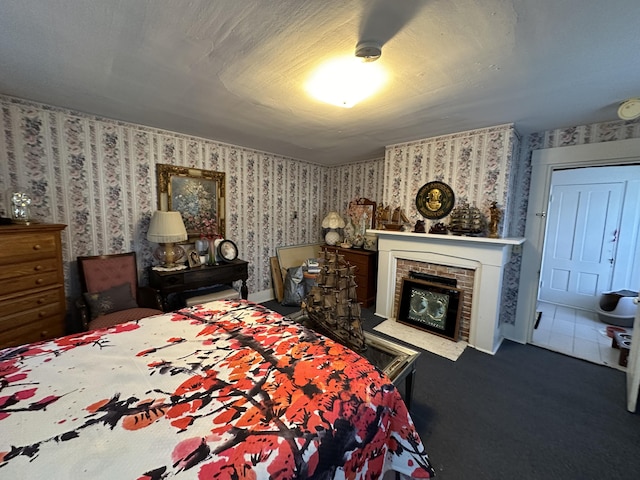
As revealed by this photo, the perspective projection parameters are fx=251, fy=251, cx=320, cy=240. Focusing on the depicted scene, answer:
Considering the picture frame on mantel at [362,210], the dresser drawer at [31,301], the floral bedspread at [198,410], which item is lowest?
the dresser drawer at [31,301]

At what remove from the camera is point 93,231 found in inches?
100

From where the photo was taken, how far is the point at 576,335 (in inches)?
121

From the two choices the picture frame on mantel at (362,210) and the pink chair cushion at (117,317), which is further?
the picture frame on mantel at (362,210)

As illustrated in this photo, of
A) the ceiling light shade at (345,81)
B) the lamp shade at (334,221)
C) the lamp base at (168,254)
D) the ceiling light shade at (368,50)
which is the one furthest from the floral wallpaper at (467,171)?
the lamp base at (168,254)

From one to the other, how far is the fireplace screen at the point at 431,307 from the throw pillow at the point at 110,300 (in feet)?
9.94

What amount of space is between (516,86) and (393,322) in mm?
2688

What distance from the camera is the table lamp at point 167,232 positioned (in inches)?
105

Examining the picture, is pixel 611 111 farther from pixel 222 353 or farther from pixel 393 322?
pixel 222 353

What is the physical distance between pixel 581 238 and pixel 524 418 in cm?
362

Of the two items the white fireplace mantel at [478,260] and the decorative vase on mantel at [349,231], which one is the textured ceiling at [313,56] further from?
the decorative vase on mantel at [349,231]

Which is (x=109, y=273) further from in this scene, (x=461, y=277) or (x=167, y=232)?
(x=461, y=277)

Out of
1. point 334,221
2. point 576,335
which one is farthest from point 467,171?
point 576,335

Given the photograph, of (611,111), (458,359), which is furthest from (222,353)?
(611,111)

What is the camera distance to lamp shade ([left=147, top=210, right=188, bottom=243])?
266 centimetres
